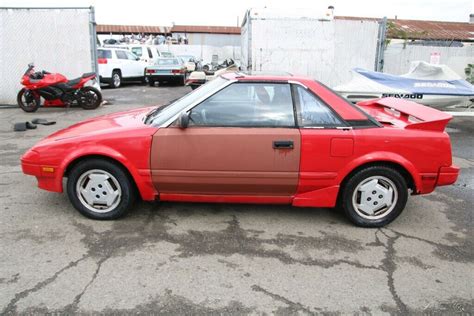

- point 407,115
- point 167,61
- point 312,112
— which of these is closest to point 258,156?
point 312,112

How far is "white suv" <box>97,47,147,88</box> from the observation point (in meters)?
16.9

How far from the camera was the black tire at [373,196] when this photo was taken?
3920 mm

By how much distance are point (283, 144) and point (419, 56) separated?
12296mm

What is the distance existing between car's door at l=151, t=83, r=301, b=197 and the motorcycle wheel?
8.22m

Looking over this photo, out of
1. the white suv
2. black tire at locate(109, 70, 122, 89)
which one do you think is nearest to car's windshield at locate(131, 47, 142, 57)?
the white suv

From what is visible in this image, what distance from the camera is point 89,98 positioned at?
11312 millimetres

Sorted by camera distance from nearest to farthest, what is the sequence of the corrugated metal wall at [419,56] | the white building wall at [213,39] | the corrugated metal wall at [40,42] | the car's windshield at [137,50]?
the corrugated metal wall at [40,42] → the corrugated metal wall at [419,56] → the car's windshield at [137,50] → the white building wall at [213,39]

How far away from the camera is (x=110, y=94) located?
15.4 metres

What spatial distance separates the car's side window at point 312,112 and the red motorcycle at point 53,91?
8.69m

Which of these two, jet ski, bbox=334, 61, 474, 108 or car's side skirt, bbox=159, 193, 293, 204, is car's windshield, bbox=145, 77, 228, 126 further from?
jet ski, bbox=334, 61, 474, 108

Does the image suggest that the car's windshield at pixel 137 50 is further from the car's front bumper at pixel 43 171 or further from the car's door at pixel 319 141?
the car's door at pixel 319 141

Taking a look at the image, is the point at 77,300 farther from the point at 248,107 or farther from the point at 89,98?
the point at 89,98

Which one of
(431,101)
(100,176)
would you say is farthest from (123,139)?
(431,101)

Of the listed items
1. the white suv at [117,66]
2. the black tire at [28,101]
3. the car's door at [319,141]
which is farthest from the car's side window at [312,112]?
the white suv at [117,66]
